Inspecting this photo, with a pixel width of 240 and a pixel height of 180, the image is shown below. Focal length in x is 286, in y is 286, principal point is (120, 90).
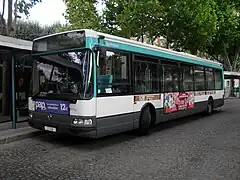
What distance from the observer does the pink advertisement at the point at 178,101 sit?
391 inches

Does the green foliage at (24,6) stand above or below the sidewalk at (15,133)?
above

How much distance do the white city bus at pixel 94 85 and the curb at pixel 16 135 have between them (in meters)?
0.69

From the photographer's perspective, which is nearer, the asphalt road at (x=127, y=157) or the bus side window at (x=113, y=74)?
the asphalt road at (x=127, y=157)

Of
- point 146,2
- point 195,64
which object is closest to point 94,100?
point 195,64

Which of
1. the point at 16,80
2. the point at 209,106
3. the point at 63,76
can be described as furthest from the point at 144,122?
the point at 209,106


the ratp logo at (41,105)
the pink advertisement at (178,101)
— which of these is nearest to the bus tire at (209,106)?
the pink advertisement at (178,101)

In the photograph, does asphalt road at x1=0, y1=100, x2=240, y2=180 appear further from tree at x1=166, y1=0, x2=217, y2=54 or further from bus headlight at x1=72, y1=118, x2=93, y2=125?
tree at x1=166, y1=0, x2=217, y2=54

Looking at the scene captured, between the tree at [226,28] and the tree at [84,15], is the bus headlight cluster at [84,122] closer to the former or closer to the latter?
the tree at [84,15]

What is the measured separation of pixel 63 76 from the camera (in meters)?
7.00

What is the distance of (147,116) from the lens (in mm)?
8742

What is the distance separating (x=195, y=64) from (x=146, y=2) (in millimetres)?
4970

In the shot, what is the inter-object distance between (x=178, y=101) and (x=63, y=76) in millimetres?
5199

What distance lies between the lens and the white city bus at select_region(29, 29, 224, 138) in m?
6.67

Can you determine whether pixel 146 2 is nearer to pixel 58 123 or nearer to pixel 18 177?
pixel 58 123
